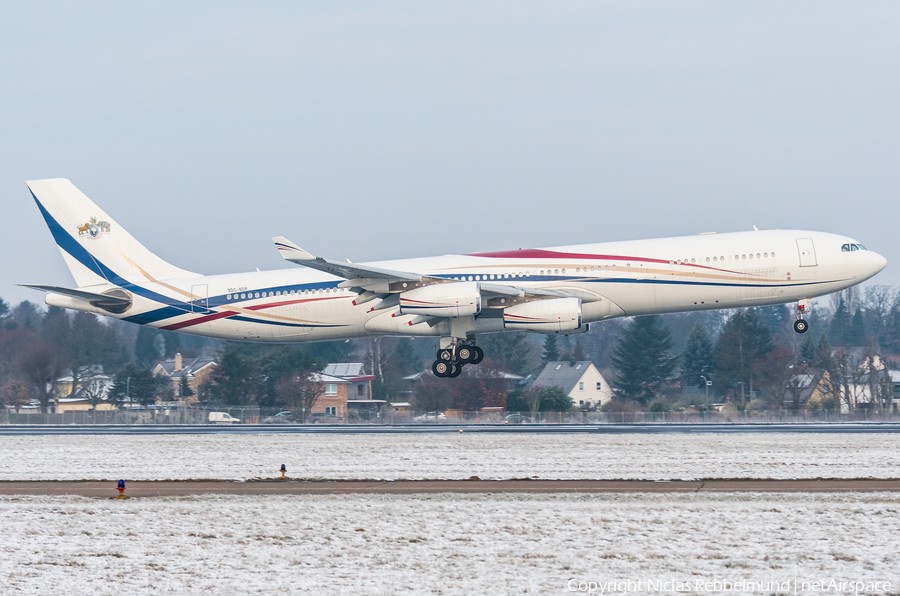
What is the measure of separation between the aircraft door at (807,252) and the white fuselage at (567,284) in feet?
0.13

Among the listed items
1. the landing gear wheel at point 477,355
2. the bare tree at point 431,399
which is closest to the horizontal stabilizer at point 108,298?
Answer: the landing gear wheel at point 477,355

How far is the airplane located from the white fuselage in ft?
0.17

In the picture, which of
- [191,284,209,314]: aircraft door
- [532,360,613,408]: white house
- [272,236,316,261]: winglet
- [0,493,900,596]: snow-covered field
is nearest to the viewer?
[0,493,900,596]: snow-covered field

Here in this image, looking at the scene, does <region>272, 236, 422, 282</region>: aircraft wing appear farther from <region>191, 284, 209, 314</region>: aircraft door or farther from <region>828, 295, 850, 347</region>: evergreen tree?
<region>828, 295, 850, 347</region>: evergreen tree

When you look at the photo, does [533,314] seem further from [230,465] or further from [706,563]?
[706,563]

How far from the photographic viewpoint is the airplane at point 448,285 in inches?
1469

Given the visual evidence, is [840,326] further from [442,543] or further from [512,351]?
[442,543]

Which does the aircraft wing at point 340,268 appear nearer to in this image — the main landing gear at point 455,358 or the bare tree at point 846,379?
the main landing gear at point 455,358

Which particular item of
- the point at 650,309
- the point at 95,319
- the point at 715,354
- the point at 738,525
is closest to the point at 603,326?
the point at 715,354

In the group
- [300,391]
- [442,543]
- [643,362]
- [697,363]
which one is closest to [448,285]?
[442,543]

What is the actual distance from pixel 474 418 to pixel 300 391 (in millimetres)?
16433

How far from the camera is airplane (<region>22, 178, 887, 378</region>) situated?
37.3 meters

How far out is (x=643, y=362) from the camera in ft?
285

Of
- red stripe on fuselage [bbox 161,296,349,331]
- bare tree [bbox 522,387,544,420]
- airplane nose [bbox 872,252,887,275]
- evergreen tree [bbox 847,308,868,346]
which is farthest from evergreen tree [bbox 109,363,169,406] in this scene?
evergreen tree [bbox 847,308,868,346]
